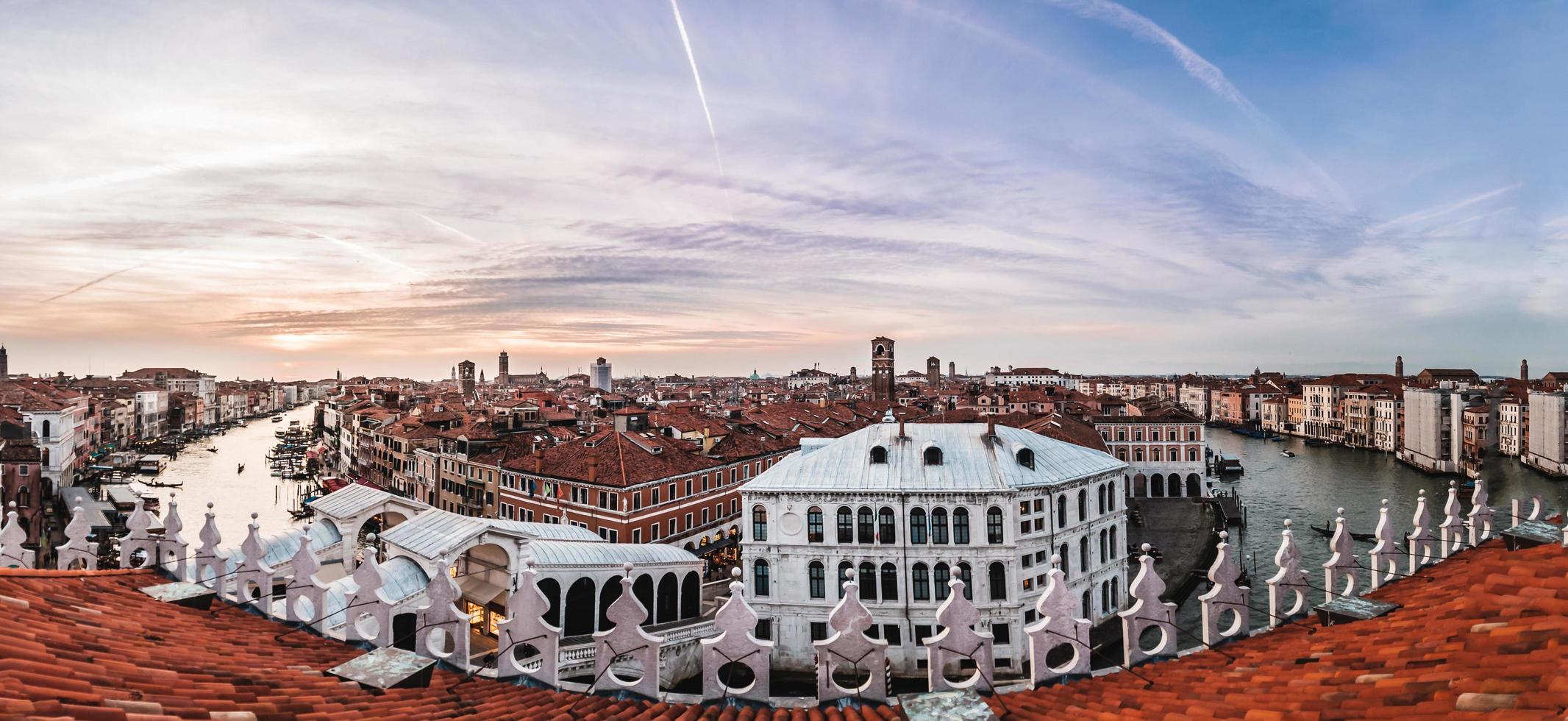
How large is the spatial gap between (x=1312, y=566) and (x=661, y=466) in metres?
30.7

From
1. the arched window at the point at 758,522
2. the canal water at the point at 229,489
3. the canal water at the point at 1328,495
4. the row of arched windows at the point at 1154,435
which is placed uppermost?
the row of arched windows at the point at 1154,435

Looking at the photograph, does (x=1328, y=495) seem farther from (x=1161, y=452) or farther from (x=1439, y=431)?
(x=1439, y=431)

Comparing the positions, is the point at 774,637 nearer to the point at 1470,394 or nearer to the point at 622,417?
the point at 622,417

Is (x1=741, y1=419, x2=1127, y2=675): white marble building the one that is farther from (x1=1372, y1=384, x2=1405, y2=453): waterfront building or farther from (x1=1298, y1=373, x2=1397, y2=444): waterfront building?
(x1=1298, y1=373, x2=1397, y2=444): waterfront building

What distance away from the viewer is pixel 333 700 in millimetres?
5367

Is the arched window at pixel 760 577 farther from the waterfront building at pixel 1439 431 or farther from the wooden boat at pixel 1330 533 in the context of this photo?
the waterfront building at pixel 1439 431

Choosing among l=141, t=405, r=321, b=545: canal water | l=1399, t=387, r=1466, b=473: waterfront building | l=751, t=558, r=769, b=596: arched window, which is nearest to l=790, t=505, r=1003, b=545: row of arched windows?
l=751, t=558, r=769, b=596: arched window

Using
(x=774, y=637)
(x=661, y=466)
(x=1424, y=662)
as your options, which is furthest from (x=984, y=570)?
(x=1424, y=662)

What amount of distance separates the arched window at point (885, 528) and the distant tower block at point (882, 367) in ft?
195

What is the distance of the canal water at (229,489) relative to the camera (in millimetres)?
46469

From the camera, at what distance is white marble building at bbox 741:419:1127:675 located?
24.7m

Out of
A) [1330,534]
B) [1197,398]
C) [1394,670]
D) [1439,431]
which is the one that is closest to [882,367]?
[1330,534]

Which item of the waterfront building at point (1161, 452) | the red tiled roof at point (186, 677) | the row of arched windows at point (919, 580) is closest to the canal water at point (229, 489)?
the row of arched windows at point (919, 580)

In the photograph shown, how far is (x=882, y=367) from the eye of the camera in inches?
3369
